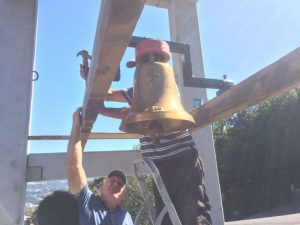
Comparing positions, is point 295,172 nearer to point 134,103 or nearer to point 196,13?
point 196,13

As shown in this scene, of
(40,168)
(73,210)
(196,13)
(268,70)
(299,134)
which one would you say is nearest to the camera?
(268,70)

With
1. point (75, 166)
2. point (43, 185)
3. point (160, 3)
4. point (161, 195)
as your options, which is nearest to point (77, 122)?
point (75, 166)

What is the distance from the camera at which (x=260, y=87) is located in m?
1.75

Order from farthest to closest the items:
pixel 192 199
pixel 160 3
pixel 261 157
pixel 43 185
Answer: pixel 261 157
pixel 43 185
pixel 160 3
pixel 192 199

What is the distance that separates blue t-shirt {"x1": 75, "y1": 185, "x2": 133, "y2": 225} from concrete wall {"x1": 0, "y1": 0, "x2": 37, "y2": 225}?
2.59 feet

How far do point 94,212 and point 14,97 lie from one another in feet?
4.01

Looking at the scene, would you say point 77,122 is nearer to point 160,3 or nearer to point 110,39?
point 110,39

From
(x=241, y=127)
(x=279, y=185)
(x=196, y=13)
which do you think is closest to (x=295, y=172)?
(x=279, y=185)

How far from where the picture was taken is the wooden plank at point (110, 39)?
3.83ft

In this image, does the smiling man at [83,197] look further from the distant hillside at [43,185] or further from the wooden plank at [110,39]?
the wooden plank at [110,39]

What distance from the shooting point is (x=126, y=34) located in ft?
4.28

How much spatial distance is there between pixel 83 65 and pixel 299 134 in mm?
23904

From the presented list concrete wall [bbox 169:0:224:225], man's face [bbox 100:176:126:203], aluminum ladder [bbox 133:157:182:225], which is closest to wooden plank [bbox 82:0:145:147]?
aluminum ladder [bbox 133:157:182:225]

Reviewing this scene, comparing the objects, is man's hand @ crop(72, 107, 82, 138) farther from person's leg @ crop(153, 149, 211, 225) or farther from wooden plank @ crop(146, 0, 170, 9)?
wooden plank @ crop(146, 0, 170, 9)
